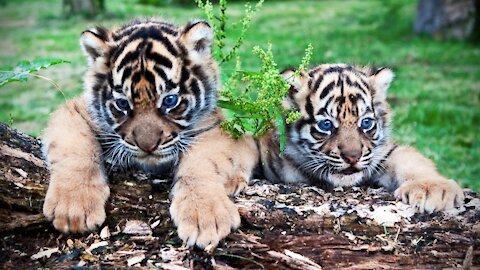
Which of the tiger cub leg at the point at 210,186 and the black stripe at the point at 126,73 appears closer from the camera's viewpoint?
the tiger cub leg at the point at 210,186

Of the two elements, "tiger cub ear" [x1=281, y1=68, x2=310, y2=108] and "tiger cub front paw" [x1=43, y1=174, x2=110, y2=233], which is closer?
"tiger cub front paw" [x1=43, y1=174, x2=110, y2=233]

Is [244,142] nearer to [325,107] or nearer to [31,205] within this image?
[325,107]

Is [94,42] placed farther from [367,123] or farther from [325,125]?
[367,123]

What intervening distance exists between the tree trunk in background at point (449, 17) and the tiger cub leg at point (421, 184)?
9648 millimetres

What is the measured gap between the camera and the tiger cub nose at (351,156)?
3715 millimetres

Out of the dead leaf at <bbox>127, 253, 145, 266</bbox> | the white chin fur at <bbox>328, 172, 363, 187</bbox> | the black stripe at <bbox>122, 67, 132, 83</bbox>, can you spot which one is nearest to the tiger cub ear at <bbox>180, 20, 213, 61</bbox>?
the black stripe at <bbox>122, 67, 132, 83</bbox>

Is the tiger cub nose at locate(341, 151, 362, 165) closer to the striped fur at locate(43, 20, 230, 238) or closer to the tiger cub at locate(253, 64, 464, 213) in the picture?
the tiger cub at locate(253, 64, 464, 213)

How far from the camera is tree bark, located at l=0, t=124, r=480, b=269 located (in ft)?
9.53

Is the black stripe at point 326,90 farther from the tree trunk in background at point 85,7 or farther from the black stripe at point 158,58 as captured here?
the tree trunk in background at point 85,7

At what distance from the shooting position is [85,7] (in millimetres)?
16125

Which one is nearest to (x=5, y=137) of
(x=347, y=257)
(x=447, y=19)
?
(x=347, y=257)

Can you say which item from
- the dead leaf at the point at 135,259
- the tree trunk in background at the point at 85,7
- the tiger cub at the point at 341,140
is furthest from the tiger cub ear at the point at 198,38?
the tree trunk in background at the point at 85,7

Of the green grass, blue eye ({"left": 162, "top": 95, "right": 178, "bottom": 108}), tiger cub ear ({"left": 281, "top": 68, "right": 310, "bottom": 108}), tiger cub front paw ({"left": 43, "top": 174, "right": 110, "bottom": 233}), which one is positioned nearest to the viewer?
tiger cub front paw ({"left": 43, "top": 174, "right": 110, "bottom": 233})

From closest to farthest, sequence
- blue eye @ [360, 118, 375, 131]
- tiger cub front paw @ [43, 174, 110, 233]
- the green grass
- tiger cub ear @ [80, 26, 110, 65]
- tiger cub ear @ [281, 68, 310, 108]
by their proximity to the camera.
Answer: tiger cub front paw @ [43, 174, 110, 233]
tiger cub ear @ [80, 26, 110, 65]
blue eye @ [360, 118, 375, 131]
tiger cub ear @ [281, 68, 310, 108]
the green grass
